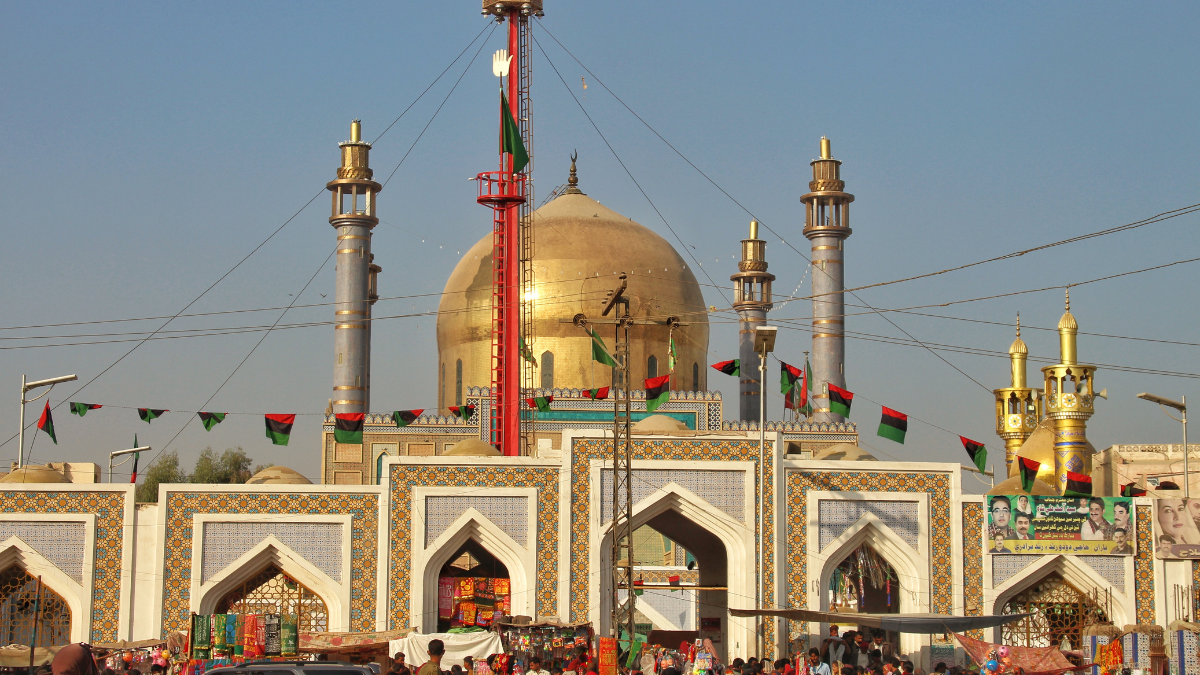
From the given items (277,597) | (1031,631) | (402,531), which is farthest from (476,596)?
(1031,631)

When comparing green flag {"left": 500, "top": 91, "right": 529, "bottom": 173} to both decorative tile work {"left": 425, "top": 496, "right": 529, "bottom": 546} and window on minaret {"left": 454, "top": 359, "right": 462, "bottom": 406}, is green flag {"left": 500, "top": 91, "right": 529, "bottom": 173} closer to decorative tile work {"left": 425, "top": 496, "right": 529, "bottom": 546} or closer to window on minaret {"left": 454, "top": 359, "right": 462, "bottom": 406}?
decorative tile work {"left": 425, "top": 496, "right": 529, "bottom": 546}

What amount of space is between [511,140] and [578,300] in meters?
7.51

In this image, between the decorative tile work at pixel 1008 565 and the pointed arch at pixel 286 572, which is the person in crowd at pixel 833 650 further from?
the pointed arch at pixel 286 572

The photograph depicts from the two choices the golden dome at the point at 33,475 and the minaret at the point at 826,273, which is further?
the minaret at the point at 826,273

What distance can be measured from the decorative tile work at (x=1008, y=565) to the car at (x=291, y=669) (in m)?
13.3

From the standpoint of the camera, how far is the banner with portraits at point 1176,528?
23.4m

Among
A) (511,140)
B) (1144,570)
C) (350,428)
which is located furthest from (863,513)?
(511,140)

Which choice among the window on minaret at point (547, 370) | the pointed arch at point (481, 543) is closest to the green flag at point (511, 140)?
the window on minaret at point (547, 370)

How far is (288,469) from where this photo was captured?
25.5 metres

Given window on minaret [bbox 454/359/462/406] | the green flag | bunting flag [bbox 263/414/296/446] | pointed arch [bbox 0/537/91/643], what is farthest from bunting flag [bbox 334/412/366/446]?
window on minaret [bbox 454/359/462/406]

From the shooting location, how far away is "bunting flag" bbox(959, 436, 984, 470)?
25297 mm

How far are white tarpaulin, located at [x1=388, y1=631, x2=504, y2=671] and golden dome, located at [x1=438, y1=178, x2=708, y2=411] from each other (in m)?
14.1

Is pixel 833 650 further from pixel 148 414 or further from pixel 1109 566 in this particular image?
pixel 148 414

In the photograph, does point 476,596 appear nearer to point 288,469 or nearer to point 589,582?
point 589,582
